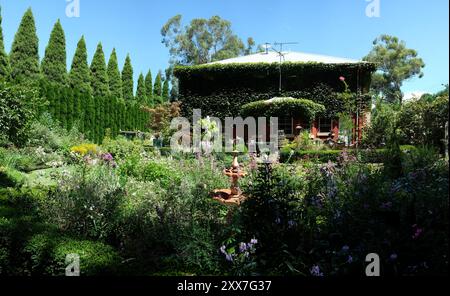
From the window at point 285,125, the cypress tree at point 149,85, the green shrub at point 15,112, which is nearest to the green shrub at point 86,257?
the green shrub at point 15,112

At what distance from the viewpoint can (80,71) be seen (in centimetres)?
2072

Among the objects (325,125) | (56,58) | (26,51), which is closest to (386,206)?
(325,125)

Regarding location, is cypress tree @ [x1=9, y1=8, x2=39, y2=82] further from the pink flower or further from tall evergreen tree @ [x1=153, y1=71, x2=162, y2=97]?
the pink flower

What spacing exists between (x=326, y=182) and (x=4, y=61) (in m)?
15.9

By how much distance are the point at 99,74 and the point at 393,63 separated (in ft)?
79.7

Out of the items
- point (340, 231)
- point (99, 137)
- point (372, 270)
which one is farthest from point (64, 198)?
point (99, 137)

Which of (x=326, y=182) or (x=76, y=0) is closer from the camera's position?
(x=326, y=182)

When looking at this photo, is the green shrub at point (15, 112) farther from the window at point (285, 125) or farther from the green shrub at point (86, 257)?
the window at point (285, 125)

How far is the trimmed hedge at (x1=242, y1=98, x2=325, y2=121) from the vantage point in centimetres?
1852

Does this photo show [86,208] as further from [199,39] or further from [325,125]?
[199,39]

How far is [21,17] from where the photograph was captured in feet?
59.6

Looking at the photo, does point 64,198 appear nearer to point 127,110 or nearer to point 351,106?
point 351,106
